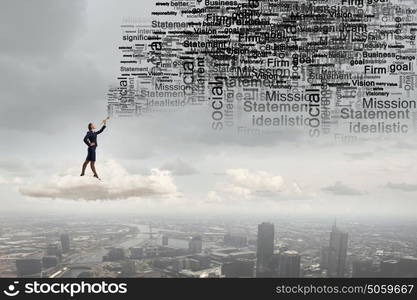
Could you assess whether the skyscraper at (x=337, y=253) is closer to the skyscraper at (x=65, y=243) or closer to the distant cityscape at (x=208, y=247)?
the distant cityscape at (x=208, y=247)

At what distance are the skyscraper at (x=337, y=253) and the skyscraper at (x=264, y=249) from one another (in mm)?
3545

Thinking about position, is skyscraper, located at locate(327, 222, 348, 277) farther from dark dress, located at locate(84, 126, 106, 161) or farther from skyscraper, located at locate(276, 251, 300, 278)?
dark dress, located at locate(84, 126, 106, 161)

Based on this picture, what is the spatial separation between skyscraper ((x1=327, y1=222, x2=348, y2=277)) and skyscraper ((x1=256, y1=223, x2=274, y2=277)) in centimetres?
355

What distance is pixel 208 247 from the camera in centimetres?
2334

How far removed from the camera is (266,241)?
23484mm

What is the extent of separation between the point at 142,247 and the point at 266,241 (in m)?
7.73

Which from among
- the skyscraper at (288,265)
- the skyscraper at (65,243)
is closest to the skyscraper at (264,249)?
the skyscraper at (288,265)

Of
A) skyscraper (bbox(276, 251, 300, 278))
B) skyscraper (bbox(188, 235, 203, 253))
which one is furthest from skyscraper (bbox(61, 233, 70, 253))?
skyscraper (bbox(276, 251, 300, 278))

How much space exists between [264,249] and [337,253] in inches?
189

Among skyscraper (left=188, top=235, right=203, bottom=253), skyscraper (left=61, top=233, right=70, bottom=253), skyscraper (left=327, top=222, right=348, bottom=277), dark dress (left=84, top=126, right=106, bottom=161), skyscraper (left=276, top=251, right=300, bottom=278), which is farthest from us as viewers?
skyscraper (left=188, top=235, right=203, bottom=253)

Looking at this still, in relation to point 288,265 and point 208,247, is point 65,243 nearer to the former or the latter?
point 208,247

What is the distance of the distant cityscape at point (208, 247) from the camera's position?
2034 centimetres

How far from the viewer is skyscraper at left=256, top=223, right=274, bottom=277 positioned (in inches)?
858

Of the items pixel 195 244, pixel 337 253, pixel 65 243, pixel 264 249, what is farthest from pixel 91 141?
pixel 337 253
